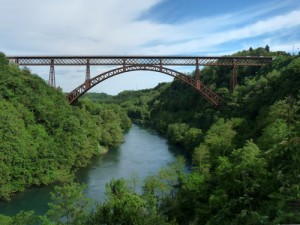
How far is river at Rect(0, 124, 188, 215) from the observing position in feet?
74.6

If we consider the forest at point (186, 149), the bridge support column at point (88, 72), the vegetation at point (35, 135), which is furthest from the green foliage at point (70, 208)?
the bridge support column at point (88, 72)

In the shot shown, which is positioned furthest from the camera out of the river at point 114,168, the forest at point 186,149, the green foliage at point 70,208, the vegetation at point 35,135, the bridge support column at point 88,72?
the bridge support column at point 88,72

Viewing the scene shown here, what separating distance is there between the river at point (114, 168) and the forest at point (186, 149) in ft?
3.26

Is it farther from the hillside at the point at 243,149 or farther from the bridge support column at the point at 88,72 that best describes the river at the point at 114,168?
the bridge support column at the point at 88,72

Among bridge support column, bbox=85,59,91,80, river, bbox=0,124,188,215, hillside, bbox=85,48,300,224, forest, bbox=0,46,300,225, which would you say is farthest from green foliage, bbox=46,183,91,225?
bridge support column, bbox=85,59,91,80

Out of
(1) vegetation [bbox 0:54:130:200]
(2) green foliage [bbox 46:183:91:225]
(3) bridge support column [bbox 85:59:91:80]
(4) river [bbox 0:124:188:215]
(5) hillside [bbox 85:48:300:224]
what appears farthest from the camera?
(3) bridge support column [bbox 85:59:91:80]

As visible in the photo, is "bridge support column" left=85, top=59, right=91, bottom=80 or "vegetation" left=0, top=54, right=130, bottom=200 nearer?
"vegetation" left=0, top=54, right=130, bottom=200

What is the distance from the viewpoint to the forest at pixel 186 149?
12203 mm

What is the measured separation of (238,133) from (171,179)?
352 inches

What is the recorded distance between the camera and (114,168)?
32.0 meters

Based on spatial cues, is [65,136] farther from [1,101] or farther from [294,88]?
[294,88]

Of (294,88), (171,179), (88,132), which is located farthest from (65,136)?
(294,88)

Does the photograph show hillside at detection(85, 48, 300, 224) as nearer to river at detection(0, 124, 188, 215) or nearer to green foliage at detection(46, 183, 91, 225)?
river at detection(0, 124, 188, 215)

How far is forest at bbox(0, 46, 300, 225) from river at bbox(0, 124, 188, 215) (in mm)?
994
